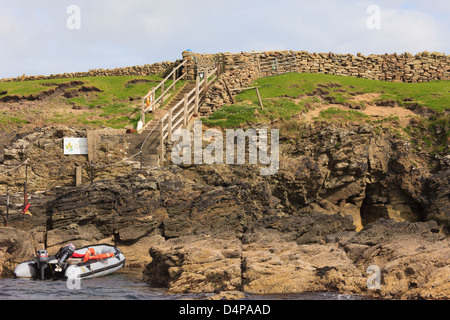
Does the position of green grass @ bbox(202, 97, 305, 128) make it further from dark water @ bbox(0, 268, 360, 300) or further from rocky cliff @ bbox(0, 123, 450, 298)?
dark water @ bbox(0, 268, 360, 300)

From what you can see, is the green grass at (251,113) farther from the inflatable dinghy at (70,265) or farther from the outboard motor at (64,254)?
the outboard motor at (64,254)

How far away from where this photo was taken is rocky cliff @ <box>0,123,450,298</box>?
16.7 meters

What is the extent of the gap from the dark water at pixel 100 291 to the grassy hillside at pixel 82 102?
13.5 m

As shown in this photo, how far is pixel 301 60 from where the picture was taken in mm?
40281

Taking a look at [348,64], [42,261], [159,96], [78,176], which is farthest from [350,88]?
[42,261]

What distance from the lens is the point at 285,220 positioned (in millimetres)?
22609

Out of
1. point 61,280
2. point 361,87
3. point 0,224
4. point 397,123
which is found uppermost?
point 361,87

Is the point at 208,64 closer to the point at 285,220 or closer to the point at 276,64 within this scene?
the point at 276,64

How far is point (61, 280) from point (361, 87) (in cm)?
2424

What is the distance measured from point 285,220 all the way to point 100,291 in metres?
8.51

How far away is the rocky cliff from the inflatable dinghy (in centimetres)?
139

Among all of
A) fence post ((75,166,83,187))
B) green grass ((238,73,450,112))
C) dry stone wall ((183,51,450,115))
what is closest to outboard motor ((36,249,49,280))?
fence post ((75,166,83,187))
